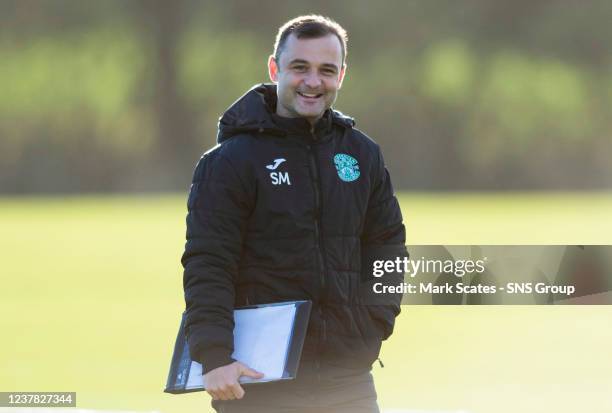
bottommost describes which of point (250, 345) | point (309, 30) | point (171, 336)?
point (171, 336)

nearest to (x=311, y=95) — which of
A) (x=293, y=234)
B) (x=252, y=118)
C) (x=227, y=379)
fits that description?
(x=252, y=118)

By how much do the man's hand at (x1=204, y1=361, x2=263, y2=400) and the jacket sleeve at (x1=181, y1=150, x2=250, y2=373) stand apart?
0.7 inches

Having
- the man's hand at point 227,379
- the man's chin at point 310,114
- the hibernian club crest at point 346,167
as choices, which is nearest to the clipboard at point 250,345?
the man's hand at point 227,379

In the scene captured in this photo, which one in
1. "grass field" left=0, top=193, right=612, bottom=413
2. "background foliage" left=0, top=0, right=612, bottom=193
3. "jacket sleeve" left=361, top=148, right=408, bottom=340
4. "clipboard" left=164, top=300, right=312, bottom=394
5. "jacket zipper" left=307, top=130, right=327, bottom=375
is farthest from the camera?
"background foliage" left=0, top=0, right=612, bottom=193

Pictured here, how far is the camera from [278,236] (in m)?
3.43

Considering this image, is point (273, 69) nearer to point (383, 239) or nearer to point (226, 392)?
point (383, 239)

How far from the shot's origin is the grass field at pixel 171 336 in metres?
7.46

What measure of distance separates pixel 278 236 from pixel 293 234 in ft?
0.13

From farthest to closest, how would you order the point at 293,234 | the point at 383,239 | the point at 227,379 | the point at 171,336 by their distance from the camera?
1. the point at 171,336
2. the point at 383,239
3. the point at 293,234
4. the point at 227,379

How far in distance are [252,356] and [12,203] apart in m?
29.6

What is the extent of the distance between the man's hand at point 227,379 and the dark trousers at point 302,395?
0.48 feet

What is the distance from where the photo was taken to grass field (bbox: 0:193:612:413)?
24.5 ft

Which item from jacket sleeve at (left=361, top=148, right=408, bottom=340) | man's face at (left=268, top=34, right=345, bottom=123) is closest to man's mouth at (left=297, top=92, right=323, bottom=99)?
man's face at (left=268, top=34, right=345, bottom=123)

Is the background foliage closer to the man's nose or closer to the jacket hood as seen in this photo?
the jacket hood
